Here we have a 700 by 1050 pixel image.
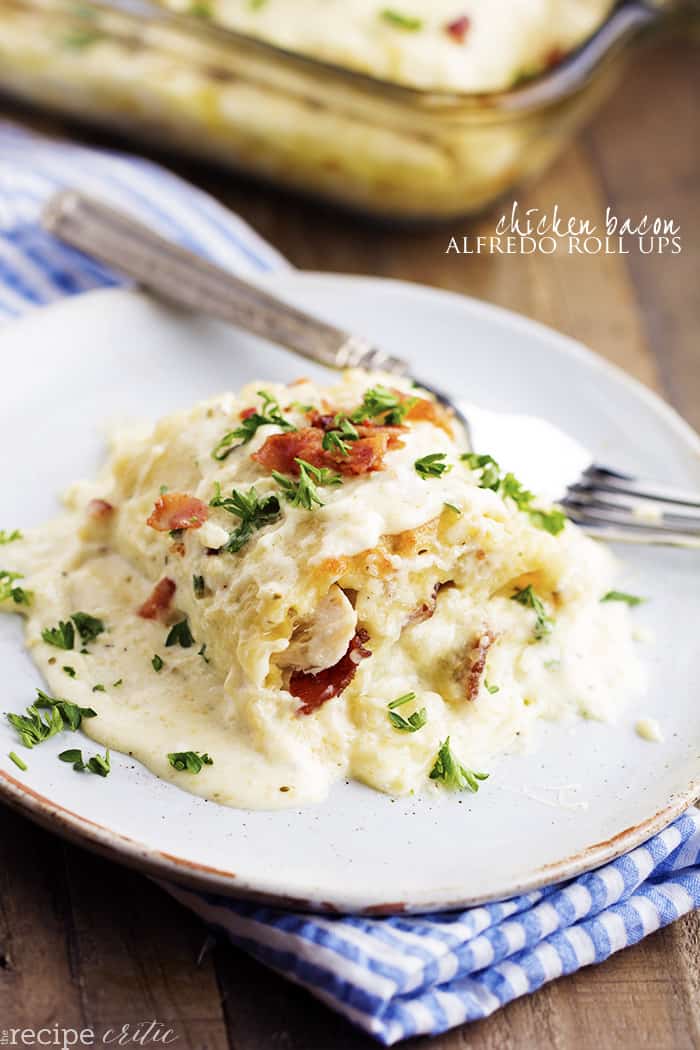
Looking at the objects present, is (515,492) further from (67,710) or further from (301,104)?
(301,104)

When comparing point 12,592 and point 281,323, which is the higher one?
point 281,323

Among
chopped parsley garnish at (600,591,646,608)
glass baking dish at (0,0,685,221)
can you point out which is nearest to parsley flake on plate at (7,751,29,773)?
chopped parsley garnish at (600,591,646,608)

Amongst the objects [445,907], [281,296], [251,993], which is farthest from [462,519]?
[281,296]

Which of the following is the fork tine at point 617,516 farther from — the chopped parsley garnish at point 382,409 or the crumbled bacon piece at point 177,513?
the crumbled bacon piece at point 177,513

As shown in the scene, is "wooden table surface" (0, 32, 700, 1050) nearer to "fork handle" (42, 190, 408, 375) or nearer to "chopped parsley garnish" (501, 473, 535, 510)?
"chopped parsley garnish" (501, 473, 535, 510)

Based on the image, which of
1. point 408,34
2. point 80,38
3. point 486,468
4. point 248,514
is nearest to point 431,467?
point 486,468

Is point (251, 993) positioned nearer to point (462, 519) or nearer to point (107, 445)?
point (462, 519)
